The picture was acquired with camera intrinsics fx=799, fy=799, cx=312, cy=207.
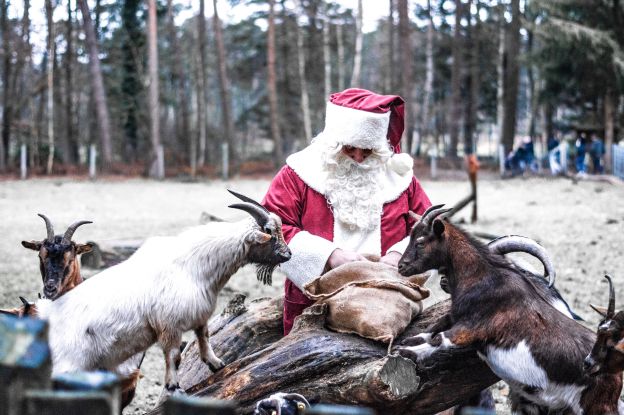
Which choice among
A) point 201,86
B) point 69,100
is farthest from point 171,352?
point 201,86

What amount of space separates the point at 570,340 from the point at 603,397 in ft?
0.99

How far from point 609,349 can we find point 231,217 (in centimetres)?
1463

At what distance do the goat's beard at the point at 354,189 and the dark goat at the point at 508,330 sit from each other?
98cm

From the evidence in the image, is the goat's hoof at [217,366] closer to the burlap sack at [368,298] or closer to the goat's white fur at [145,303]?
the goat's white fur at [145,303]

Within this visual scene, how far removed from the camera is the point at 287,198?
545 centimetres

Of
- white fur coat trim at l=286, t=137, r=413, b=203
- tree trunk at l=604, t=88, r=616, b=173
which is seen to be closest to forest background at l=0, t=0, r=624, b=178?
tree trunk at l=604, t=88, r=616, b=173

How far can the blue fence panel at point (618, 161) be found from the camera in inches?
1137

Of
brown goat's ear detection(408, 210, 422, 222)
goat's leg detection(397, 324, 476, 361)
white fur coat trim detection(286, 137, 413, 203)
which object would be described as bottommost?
goat's leg detection(397, 324, 476, 361)

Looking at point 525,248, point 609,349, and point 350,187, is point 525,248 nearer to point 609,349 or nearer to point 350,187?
point 609,349

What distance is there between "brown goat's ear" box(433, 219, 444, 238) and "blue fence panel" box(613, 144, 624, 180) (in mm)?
26413

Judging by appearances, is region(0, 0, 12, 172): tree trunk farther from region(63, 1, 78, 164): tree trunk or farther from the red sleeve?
the red sleeve

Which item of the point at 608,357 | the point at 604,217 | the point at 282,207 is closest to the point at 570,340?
the point at 608,357

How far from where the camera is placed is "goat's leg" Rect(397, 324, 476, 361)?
13.3 ft

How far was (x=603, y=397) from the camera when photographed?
3.81 meters
